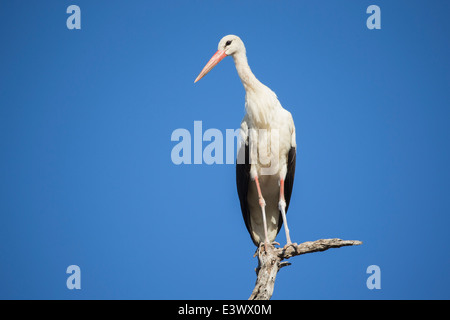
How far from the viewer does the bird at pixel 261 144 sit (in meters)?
6.99

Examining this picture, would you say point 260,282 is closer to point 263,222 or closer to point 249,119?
point 263,222

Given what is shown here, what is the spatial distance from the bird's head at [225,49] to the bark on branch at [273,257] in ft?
9.59

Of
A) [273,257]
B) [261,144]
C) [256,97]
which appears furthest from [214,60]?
[273,257]

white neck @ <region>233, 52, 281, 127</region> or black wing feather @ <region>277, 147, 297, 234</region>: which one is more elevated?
white neck @ <region>233, 52, 281, 127</region>

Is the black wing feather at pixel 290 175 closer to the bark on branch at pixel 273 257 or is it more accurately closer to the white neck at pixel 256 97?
the white neck at pixel 256 97

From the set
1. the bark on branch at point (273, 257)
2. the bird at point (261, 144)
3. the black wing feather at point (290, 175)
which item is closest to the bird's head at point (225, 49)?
the bird at point (261, 144)

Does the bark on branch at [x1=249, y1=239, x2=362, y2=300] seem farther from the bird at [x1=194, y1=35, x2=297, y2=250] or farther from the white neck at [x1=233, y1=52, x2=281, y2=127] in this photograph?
the white neck at [x1=233, y1=52, x2=281, y2=127]

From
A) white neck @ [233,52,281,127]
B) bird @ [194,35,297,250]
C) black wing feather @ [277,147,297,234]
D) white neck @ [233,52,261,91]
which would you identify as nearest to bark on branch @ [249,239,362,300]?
bird @ [194,35,297,250]

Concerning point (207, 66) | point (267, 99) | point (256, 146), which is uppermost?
point (207, 66)

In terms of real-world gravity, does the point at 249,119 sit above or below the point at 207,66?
below

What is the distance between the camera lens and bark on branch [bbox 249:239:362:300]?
18.5 feet

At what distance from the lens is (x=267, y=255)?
605cm
